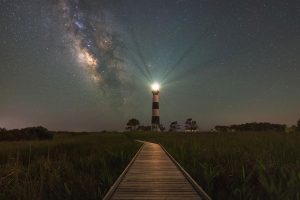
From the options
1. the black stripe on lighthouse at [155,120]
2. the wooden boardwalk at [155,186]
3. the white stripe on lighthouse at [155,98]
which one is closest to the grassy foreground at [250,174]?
the wooden boardwalk at [155,186]

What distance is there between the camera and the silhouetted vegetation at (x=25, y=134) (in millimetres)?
33500

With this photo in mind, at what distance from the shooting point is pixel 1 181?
344 inches

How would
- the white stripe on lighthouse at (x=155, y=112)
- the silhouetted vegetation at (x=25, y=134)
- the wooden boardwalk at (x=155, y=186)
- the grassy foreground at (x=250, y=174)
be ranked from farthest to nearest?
1. the white stripe on lighthouse at (x=155, y=112)
2. the silhouetted vegetation at (x=25, y=134)
3. the wooden boardwalk at (x=155, y=186)
4. the grassy foreground at (x=250, y=174)

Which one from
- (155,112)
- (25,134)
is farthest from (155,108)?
(25,134)

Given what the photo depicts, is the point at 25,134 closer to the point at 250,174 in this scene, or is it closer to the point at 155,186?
the point at 155,186

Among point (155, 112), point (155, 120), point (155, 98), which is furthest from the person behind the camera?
point (155, 98)

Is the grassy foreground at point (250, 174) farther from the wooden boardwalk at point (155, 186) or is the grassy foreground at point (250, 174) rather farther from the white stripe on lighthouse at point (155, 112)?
the white stripe on lighthouse at point (155, 112)

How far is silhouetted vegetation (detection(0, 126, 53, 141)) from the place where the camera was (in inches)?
1319

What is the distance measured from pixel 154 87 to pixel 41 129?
3027 centimetres

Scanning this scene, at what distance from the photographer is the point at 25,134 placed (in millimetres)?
35438

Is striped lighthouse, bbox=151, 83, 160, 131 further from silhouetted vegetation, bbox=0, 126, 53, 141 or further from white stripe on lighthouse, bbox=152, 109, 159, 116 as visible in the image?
silhouetted vegetation, bbox=0, 126, 53, 141

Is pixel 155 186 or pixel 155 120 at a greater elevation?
pixel 155 120

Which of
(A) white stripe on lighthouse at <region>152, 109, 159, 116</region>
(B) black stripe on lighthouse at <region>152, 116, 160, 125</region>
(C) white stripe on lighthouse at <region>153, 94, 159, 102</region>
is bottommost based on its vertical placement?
(B) black stripe on lighthouse at <region>152, 116, 160, 125</region>

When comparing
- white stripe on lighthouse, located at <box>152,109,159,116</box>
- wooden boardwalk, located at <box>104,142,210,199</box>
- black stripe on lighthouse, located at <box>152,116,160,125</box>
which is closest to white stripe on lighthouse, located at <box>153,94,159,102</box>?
white stripe on lighthouse, located at <box>152,109,159,116</box>
